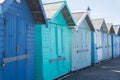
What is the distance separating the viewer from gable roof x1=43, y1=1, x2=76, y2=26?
11.8m

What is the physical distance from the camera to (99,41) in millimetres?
22656

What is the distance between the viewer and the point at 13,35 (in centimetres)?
792

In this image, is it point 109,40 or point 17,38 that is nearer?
point 17,38

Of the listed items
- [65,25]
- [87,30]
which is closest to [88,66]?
[87,30]

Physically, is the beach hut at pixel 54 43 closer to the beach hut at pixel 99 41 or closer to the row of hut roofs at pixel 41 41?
the row of hut roofs at pixel 41 41

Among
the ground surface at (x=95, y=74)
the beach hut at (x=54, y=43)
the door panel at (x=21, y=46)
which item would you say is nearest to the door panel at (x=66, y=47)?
the beach hut at (x=54, y=43)

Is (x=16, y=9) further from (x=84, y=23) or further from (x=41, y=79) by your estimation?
(x=84, y=23)

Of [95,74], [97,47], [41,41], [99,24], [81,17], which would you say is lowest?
[95,74]

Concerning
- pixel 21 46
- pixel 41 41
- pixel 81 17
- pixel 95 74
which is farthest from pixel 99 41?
pixel 21 46

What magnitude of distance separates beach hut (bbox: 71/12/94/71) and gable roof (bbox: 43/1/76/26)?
0.97 meters

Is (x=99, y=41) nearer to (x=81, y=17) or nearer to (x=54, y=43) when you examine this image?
(x=81, y=17)

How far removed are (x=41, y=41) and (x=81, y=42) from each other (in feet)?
22.3

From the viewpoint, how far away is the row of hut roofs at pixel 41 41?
769 centimetres

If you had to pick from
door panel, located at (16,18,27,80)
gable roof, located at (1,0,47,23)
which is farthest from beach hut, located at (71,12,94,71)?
door panel, located at (16,18,27,80)
